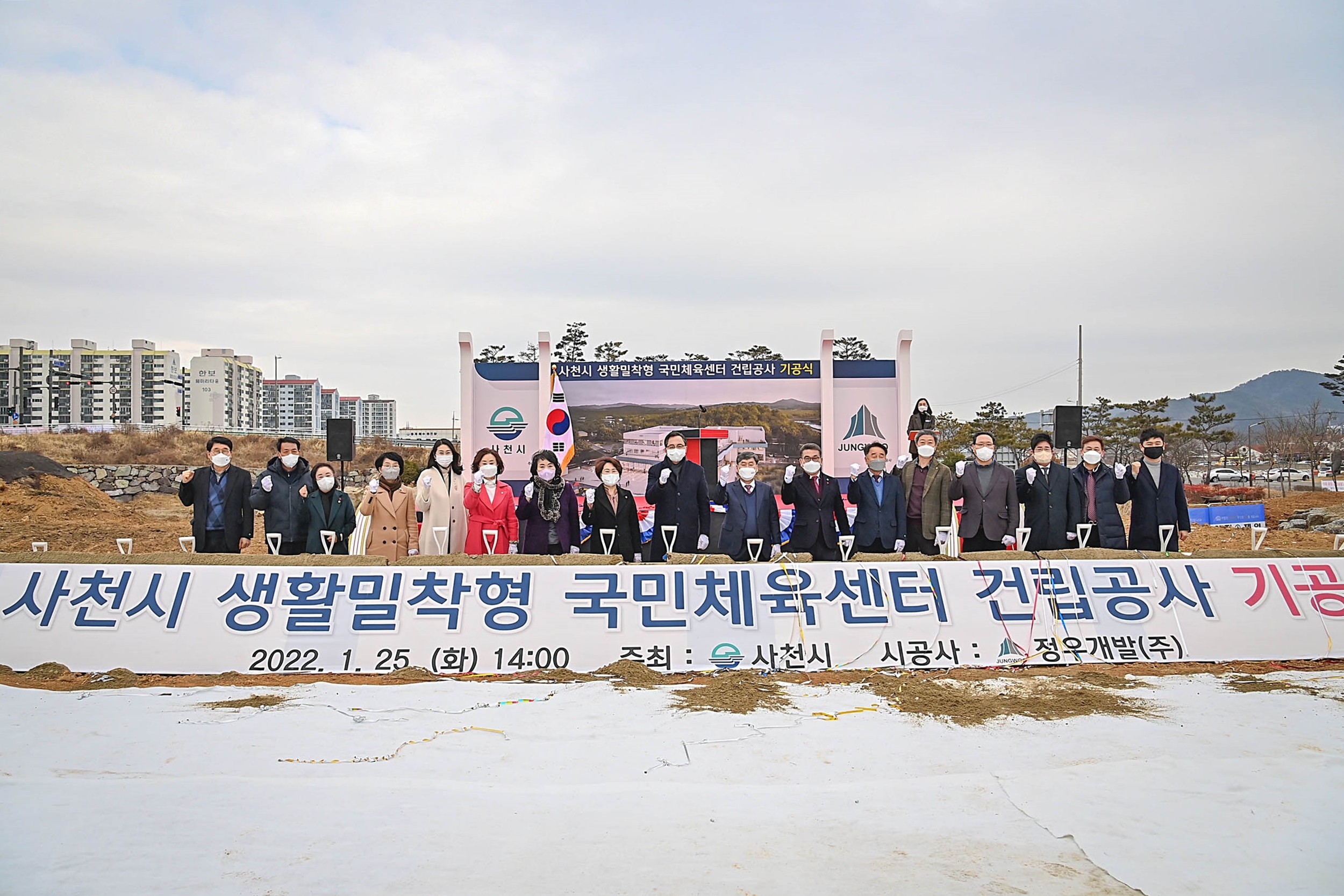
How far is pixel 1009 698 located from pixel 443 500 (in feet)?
13.9

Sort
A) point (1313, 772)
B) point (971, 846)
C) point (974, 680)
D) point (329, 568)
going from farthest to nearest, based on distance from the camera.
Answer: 1. point (329, 568)
2. point (974, 680)
3. point (1313, 772)
4. point (971, 846)

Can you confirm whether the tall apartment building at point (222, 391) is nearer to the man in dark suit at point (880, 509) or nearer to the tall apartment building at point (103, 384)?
the tall apartment building at point (103, 384)

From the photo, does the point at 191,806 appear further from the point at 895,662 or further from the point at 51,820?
the point at 895,662

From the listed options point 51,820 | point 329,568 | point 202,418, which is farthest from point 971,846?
point 202,418

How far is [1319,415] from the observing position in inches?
1191

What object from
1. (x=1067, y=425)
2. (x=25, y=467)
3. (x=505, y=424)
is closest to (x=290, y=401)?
(x=25, y=467)

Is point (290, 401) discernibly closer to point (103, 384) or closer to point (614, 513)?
point (103, 384)

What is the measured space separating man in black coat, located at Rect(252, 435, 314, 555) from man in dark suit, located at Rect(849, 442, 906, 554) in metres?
4.26

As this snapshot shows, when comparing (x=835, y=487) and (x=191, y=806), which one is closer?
(x=191, y=806)

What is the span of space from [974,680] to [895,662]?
1.50 feet

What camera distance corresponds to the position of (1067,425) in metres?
10.6

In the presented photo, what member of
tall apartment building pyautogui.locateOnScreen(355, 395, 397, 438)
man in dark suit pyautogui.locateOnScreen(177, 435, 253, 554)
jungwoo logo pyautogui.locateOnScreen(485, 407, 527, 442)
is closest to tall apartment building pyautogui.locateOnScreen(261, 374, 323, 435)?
tall apartment building pyautogui.locateOnScreen(355, 395, 397, 438)

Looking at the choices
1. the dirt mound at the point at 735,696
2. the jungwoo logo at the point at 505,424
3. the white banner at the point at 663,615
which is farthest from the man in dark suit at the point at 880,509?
the jungwoo logo at the point at 505,424

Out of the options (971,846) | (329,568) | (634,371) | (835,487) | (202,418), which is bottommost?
(971,846)
